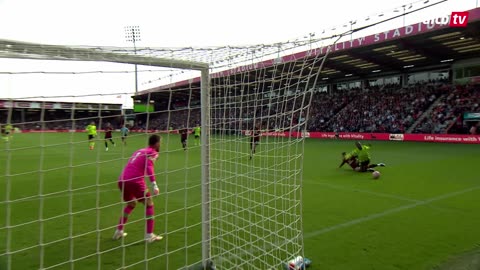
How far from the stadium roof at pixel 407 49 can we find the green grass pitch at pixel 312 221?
9402mm

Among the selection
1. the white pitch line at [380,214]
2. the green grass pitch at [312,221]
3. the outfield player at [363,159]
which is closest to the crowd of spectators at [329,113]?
the green grass pitch at [312,221]

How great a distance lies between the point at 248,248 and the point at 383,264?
5.34ft

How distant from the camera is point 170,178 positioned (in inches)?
412

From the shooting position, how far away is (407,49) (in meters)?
25.9

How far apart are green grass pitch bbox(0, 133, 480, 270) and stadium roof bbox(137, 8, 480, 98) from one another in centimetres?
Result: 940

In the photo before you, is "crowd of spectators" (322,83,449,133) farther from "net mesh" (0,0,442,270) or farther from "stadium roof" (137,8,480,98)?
"net mesh" (0,0,442,270)

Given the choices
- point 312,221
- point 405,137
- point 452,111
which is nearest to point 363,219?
point 312,221

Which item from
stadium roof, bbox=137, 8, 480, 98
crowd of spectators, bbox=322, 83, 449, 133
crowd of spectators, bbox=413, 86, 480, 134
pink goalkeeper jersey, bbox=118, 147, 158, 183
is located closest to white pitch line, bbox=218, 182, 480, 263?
pink goalkeeper jersey, bbox=118, 147, 158, 183

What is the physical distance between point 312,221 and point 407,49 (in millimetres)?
23880

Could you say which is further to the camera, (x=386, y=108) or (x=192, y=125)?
(x=386, y=108)

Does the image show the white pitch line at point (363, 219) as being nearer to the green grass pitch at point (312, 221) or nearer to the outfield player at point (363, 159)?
the green grass pitch at point (312, 221)

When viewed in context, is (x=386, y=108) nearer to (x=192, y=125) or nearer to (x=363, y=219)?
(x=363, y=219)

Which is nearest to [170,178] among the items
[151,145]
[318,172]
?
[318,172]

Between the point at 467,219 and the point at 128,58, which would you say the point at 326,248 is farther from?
the point at 128,58
